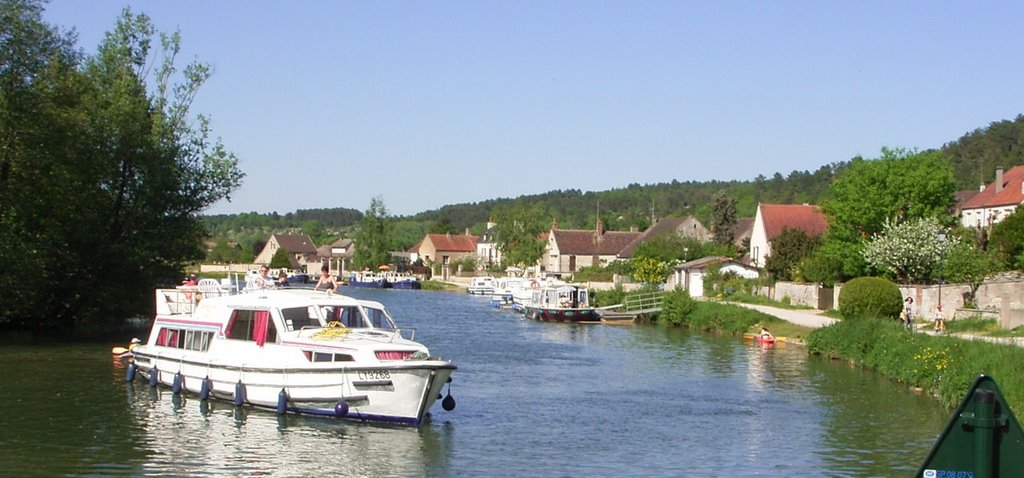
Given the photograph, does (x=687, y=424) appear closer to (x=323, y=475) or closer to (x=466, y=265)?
(x=323, y=475)

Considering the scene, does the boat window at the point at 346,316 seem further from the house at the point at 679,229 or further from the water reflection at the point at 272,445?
the house at the point at 679,229

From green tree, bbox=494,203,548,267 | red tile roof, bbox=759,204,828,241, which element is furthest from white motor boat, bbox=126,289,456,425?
green tree, bbox=494,203,548,267

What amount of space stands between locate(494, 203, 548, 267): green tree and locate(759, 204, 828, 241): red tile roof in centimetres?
5261

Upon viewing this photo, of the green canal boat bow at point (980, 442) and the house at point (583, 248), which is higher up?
the house at point (583, 248)

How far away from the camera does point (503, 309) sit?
9000cm

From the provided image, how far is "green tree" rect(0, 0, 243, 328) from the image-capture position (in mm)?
44250

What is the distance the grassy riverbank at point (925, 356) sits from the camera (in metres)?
26.8

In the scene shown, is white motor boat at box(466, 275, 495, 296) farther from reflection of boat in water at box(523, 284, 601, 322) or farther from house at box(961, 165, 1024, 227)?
house at box(961, 165, 1024, 227)

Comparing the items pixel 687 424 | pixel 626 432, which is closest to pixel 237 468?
pixel 626 432

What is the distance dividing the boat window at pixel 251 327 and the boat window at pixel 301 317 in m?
0.47

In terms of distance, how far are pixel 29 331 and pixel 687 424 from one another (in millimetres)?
35003

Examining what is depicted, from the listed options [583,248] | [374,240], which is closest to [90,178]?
[583,248]

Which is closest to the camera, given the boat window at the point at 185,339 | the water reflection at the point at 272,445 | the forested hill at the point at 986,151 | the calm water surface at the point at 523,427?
the water reflection at the point at 272,445

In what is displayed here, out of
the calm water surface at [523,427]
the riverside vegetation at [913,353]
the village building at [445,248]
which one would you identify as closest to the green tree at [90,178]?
the calm water surface at [523,427]
